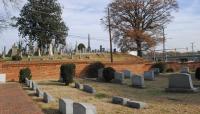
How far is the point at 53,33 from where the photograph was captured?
156 feet

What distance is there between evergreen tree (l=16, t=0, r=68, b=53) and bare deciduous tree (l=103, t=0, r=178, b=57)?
31.8 ft

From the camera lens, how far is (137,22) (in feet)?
182

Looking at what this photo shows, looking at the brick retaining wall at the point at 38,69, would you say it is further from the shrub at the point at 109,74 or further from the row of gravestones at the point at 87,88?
the row of gravestones at the point at 87,88

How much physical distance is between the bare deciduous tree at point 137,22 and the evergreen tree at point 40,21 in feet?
31.8

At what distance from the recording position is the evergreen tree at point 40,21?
1821 inches

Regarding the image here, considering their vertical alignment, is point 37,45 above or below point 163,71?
above

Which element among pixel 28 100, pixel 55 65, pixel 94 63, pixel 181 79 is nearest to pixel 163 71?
pixel 94 63

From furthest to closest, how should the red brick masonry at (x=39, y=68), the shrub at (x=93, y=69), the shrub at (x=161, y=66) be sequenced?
the shrub at (x=161, y=66) → the shrub at (x=93, y=69) → the red brick masonry at (x=39, y=68)

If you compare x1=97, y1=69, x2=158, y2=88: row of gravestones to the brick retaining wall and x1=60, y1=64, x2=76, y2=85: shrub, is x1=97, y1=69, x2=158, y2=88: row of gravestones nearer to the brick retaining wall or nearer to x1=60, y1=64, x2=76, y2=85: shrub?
x1=60, y1=64, x2=76, y2=85: shrub

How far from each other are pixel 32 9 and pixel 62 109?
34.3 meters

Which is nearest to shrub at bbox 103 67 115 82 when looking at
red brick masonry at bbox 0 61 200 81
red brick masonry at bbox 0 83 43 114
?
red brick masonry at bbox 0 61 200 81

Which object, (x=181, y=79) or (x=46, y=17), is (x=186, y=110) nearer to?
(x=181, y=79)

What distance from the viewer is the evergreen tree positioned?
46.2m

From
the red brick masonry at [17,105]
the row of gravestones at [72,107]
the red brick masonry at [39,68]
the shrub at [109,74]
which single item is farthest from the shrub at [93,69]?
the row of gravestones at [72,107]
